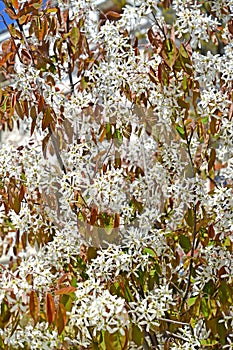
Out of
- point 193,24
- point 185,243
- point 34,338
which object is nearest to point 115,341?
point 34,338

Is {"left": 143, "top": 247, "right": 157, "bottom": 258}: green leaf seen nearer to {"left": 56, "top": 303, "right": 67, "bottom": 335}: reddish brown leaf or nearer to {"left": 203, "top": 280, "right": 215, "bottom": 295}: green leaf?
{"left": 203, "top": 280, "right": 215, "bottom": 295}: green leaf

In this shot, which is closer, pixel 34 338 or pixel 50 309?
pixel 50 309

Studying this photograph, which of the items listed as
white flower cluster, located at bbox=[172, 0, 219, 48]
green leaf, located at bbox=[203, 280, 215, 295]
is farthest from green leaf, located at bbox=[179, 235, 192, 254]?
white flower cluster, located at bbox=[172, 0, 219, 48]

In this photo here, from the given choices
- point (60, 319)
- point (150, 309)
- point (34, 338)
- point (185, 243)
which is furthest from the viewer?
point (185, 243)

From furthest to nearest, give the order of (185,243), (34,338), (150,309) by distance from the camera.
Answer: (185,243) < (34,338) < (150,309)

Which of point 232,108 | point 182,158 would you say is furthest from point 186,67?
point 182,158

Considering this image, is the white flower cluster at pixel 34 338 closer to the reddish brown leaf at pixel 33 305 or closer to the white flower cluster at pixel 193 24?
the reddish brown leaf at pixel 33 305

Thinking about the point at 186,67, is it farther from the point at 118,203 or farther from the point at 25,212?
the point at 25,212

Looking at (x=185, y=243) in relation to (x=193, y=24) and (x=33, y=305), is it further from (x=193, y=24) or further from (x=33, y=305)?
(x=193, y=24)

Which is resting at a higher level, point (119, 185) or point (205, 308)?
point (119, 185)
